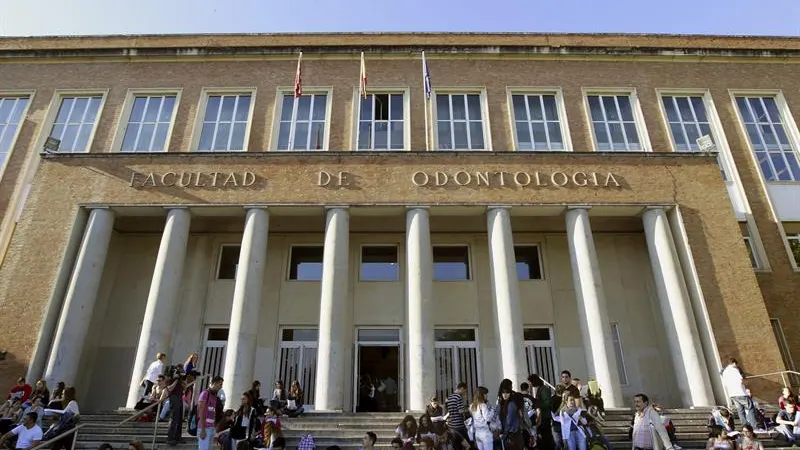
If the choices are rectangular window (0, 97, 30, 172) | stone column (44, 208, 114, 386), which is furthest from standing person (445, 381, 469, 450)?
rectangular window (0, 97, 30, 172)

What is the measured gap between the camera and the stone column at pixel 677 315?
14289 millimetres

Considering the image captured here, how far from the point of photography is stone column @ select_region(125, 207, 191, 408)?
14.1 metres

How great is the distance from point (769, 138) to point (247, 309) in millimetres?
20236

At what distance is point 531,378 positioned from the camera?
998 cm

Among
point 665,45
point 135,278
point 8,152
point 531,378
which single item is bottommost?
point 531,378

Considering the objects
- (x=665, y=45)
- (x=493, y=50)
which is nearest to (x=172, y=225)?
(x=493, y=50)

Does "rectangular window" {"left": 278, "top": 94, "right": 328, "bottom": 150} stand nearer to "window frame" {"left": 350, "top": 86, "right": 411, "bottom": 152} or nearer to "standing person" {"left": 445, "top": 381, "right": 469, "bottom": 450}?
"window frame" {"left": 350, "top": 86, "right": 411, "bottom": 152}

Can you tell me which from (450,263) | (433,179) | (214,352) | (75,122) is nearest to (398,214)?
(433,179)

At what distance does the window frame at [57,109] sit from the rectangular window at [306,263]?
8.47 metres

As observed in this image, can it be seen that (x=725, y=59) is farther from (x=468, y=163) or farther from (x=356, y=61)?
(x=356, y=61)

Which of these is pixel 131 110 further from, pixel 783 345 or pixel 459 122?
pixel 783 345

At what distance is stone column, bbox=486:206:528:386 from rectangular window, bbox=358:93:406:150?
5.03 meters

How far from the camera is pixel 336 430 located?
11.7 metres

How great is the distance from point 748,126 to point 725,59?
123 inches
